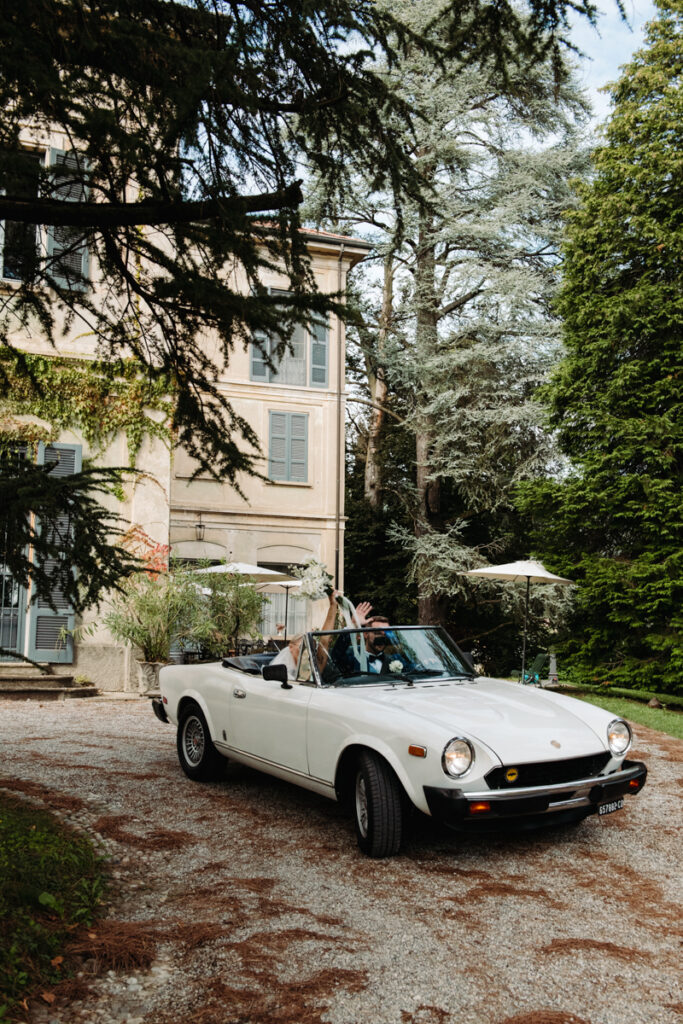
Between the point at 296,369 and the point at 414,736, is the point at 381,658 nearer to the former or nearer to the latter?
the point at 414,736

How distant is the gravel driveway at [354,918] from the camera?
130 inches

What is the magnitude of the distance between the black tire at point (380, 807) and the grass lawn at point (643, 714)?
21.8 ft

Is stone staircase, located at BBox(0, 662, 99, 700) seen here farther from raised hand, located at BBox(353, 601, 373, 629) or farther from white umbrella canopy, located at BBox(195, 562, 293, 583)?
raised hand, located at BBox(353, 601, 373, 629)

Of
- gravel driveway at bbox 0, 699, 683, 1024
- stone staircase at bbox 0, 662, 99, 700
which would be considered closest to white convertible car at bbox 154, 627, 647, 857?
gravel driveway at bbox 0, 699, 683, 1024

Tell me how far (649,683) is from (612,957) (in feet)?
46.2

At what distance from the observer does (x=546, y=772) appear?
504 centimetres

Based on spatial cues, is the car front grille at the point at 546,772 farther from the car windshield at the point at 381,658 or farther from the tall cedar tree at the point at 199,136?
the tall cedar tree at the point at 199,136

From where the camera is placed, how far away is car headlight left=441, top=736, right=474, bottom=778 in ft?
15.9

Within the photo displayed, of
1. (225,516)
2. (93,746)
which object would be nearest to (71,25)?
(93,746)

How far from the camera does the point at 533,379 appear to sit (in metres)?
24.1

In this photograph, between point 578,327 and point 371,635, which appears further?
point 578,327

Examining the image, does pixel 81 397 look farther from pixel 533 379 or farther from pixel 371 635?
pixel 533 379

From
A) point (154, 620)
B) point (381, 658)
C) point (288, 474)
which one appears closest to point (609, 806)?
point (381, 658)

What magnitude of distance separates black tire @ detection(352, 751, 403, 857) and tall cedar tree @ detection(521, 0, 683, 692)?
12.5 m
